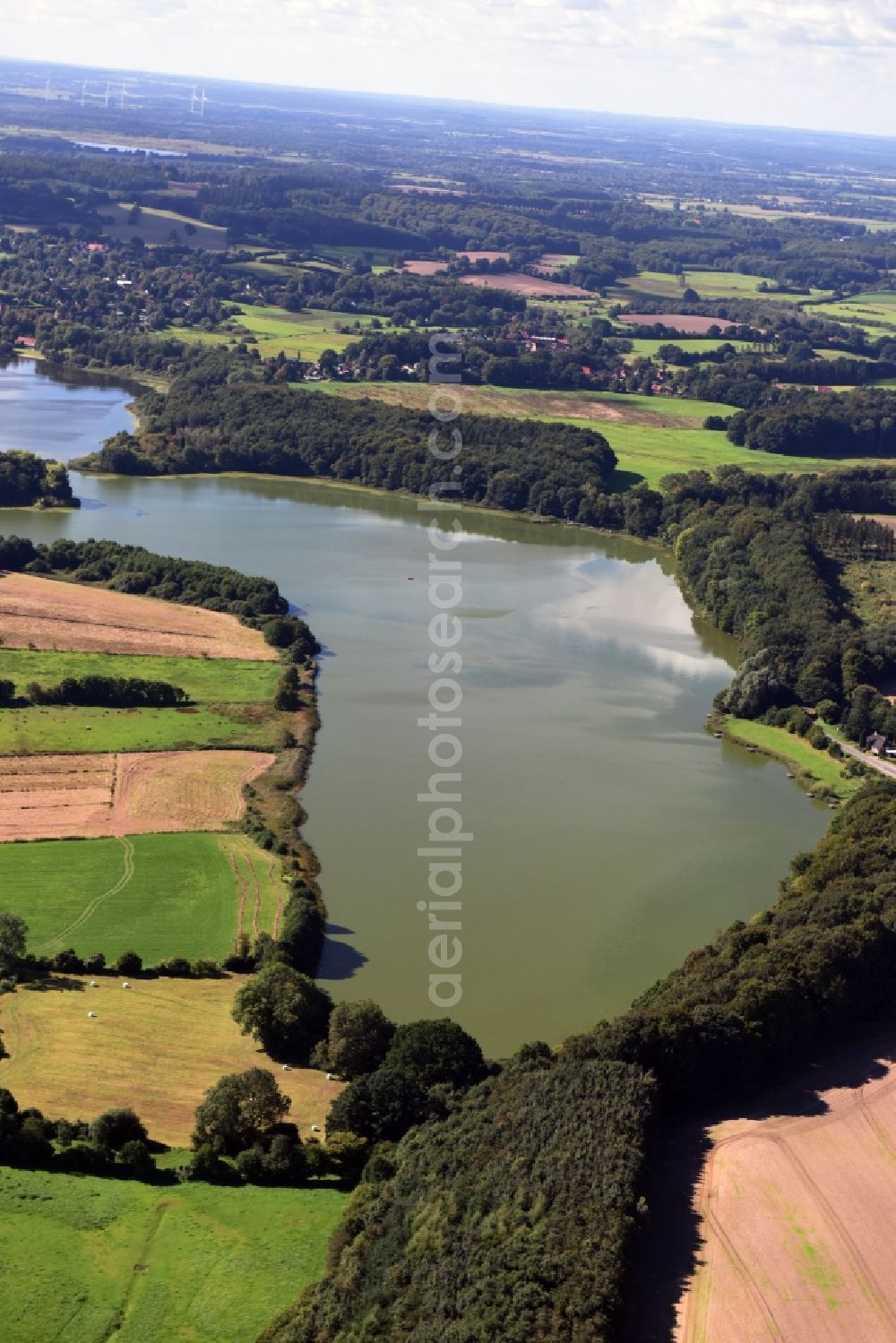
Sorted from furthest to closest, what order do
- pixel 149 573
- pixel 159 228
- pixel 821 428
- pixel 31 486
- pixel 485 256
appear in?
1. pixel 485 256
2. pixel 159 228
3. pixel 821 428
4. pixel 31 486
5. pixel 149 573

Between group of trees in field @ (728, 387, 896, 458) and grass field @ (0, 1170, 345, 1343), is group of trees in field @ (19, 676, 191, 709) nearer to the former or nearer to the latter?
grass field @ (0, 1170, 345, 1343)

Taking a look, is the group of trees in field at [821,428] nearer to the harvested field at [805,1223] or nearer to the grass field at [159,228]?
the harvested field at [805,1223]

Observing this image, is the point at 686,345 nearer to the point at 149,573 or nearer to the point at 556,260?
the point at 556,260

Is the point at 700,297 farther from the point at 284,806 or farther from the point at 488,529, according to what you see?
the point at 284,806

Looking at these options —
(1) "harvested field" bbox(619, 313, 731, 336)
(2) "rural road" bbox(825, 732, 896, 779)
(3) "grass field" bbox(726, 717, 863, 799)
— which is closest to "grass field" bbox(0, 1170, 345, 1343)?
(3) "grass field" bbox(726, 717, 863, 799)

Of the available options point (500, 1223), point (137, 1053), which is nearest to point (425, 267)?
point (137, 1053)

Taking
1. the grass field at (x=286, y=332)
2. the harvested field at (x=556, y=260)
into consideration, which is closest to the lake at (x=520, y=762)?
the grass field at (x=286, y=332)
